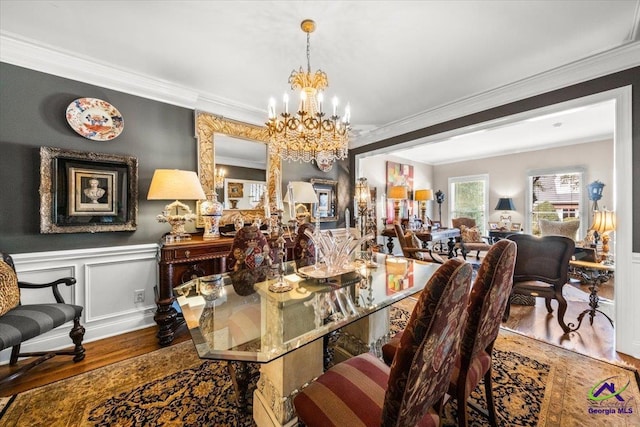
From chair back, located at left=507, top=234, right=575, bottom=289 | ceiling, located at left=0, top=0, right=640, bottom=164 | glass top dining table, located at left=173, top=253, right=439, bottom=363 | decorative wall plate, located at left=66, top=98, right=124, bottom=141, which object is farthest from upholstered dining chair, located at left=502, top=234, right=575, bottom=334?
decorative wall plate, located at left=66, top=98, right=124, bottom=141

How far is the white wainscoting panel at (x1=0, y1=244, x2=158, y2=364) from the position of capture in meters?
2.12

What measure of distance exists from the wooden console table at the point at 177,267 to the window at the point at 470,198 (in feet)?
21.5

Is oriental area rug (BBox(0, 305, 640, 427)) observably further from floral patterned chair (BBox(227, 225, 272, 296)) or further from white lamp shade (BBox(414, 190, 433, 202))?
white lamp shade (BBox(414, 190, 433, 202))

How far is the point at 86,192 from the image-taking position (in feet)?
7.48

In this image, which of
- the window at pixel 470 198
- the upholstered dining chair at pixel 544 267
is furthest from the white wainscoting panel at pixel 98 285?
the window at pixel 470 198

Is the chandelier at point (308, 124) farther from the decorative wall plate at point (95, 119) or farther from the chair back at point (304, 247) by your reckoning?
the decorative wall plate at point (95, 119)

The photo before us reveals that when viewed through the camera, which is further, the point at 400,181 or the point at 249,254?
the point at 400,181

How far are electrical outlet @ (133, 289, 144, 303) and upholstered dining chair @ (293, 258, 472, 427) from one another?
238 cm

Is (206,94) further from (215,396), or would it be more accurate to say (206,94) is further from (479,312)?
(479,312)

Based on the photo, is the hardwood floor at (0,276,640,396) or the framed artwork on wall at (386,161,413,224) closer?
the hardwood floor at (0,276,640,396)

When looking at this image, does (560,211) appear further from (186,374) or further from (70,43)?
(70,43)

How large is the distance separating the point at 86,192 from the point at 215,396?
84.7 inches

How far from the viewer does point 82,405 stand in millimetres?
1548

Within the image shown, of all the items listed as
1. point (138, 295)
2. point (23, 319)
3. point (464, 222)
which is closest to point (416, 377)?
point (23, 319)
